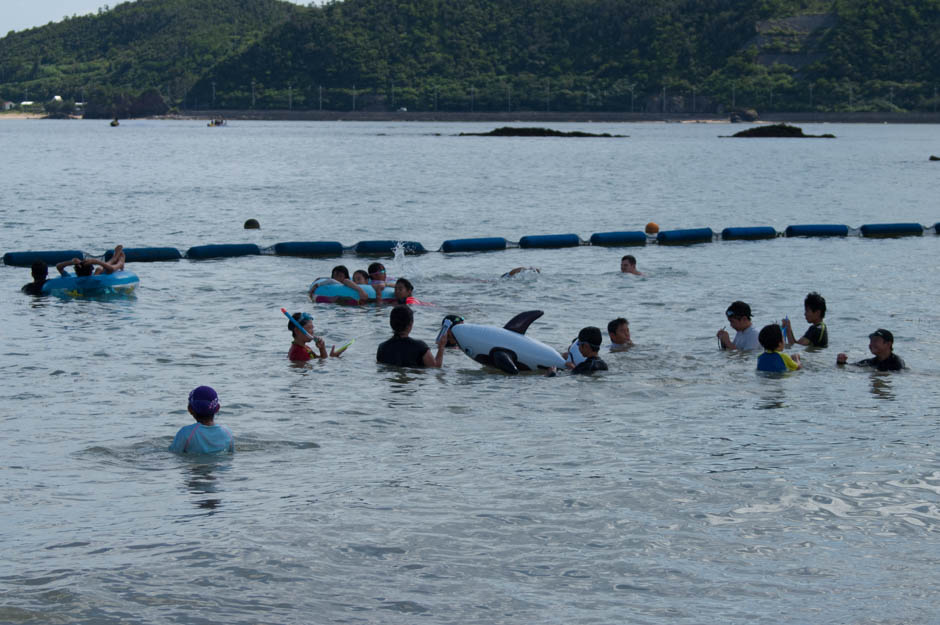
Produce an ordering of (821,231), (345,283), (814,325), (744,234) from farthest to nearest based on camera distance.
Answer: (821,231)
(744,234)
(345,283)
(814,325)

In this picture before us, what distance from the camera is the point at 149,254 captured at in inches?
1207

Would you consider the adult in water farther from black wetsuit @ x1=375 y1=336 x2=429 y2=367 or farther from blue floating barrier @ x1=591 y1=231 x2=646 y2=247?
blue floating barrier @ x1=591 y1=231 x2=646 y2=247

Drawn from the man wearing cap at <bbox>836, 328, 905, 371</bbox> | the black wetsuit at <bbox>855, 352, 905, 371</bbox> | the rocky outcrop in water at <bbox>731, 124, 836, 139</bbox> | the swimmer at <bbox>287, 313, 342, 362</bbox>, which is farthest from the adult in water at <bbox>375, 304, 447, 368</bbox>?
the rocky outcrop in water at <bbox>731, 124, 836, 139</bbox>

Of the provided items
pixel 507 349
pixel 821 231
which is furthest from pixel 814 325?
pixel 821 231

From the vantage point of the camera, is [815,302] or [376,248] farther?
[376,248]

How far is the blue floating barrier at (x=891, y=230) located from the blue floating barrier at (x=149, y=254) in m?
22.3

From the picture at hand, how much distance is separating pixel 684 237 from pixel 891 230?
24.5 ft

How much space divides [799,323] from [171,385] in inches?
478

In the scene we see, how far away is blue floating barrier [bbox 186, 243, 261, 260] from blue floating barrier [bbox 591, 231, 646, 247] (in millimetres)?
10472

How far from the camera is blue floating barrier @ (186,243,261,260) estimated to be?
3130 centimetres

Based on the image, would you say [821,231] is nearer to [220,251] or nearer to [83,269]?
[220,251]

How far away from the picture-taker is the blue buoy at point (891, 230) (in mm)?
37188

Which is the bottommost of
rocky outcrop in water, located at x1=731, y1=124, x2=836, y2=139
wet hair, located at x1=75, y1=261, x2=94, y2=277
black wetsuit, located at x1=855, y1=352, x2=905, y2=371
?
black wetsuit, located at x1=855, y1=352, x2=905, y2=371

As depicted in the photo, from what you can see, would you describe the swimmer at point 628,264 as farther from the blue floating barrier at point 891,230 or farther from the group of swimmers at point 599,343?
the blue floating barrier at point 891,230
